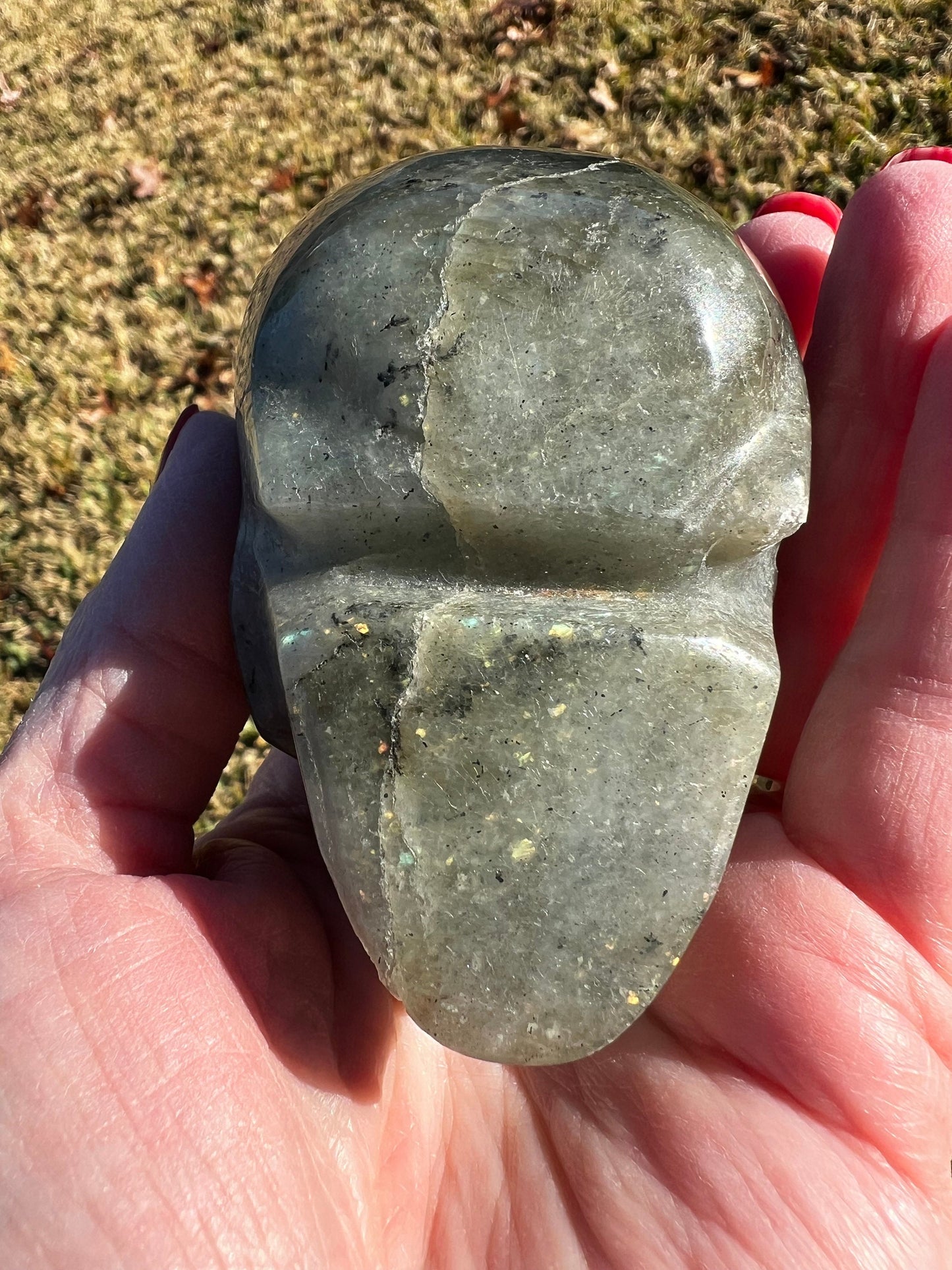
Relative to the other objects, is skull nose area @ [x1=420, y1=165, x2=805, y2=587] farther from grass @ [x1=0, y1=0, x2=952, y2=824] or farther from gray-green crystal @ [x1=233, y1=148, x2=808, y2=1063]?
grass @ [x1=0, y1=0, x2=952, y2=824]

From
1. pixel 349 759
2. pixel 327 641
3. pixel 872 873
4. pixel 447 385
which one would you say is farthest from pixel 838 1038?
pixel 447 385

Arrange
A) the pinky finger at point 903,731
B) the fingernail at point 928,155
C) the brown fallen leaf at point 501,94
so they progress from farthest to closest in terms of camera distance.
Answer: the brown fallen leaf at point 501,94 < the fingernail at point 928,155 < the pinky finger at point 903,731

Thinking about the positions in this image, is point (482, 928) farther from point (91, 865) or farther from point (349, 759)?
point (91, 865)

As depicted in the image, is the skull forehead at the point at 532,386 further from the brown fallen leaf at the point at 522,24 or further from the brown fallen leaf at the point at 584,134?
the brown fallen leaf at the point at 522,24

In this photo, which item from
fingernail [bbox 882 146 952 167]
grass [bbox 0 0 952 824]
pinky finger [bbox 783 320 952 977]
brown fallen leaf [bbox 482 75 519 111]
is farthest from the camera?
brown fallen leaf [bbox 482 75 519 111]

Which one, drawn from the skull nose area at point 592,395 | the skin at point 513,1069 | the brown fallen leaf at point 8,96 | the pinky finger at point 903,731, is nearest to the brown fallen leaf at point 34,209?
the brown fallen leaf at point 8,96

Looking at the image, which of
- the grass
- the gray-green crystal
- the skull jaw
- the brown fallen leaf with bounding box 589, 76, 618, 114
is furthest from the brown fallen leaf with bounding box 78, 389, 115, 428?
the skull jaw

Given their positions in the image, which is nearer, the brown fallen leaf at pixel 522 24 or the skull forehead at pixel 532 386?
the skull forehead at pixel 532 386
